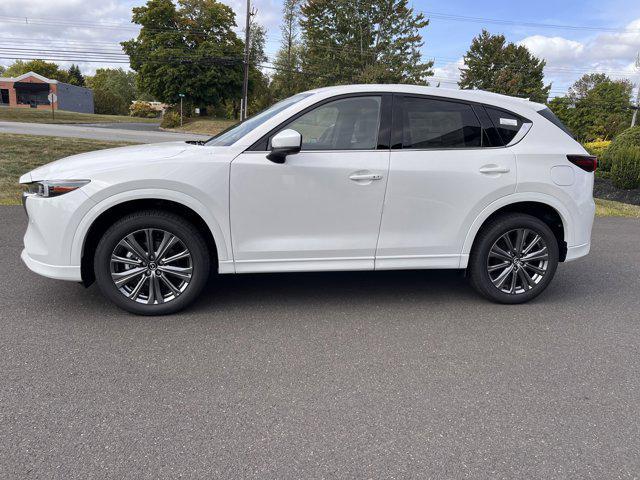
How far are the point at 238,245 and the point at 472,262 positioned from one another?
6.64 ft

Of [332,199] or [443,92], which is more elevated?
[443,92]

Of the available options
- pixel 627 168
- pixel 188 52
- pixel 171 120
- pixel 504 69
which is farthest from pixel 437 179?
pixel 504 69

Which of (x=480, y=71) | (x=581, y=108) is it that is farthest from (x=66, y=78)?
(x=581, y=108)

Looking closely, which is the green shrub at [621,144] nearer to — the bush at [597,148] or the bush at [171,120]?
the bush at [597,148]

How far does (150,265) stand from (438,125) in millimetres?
2603

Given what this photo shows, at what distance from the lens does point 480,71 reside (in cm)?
6103

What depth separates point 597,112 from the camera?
57656 millimetres

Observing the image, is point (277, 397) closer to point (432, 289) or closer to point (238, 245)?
point (238, 245)

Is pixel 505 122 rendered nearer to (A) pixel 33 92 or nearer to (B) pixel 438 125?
(B) pixel 438 125

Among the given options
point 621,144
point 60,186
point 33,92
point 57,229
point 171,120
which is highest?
point 33,92

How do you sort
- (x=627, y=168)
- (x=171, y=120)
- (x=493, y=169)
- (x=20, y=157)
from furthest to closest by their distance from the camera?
1. (x=171, y=120)
2. (x=627, y=168)
3. (x=20, y=157)
4. (x=493, y=169)

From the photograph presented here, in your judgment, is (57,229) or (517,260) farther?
(517,260)

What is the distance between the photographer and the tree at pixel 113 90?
82000mm

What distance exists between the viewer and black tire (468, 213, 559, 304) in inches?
173
